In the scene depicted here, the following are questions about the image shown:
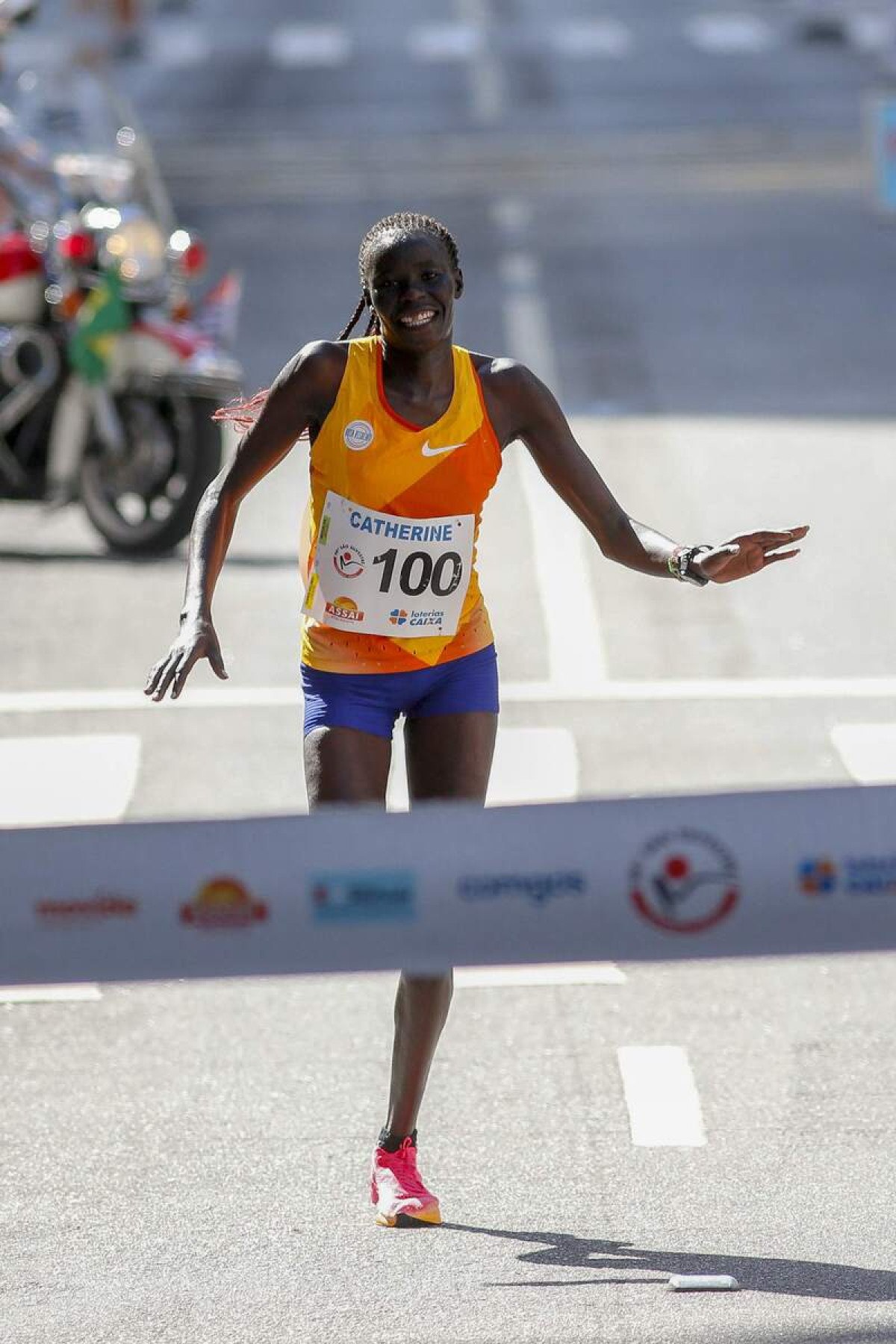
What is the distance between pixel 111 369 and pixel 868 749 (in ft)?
14.4

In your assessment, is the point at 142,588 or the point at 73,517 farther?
the point at 73,517

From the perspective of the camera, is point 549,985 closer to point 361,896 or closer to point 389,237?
point 389,237

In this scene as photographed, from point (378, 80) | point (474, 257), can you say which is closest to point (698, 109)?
point (378, 80)

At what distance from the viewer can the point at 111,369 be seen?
11844 millimetres

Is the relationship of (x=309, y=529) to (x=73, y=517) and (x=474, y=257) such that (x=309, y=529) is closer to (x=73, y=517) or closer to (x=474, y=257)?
(x=73, y=517)

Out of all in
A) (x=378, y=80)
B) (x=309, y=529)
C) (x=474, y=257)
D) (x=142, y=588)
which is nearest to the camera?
(x=309, y=529)

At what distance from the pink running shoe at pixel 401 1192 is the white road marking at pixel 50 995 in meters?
1.58

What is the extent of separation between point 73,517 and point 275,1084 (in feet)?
24.4

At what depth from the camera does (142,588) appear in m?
11.8

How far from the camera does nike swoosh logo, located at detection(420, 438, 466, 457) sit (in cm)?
532

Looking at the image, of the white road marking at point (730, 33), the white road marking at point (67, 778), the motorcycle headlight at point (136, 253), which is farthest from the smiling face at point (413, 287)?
the white road marking at point (730, 33)

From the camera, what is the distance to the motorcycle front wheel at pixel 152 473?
11.8 meters

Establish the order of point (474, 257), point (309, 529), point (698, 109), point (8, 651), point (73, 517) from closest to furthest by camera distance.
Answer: point (309, 529) → point (8, 651) → point (73, 517) → point (474, 257) → point (698, 109)

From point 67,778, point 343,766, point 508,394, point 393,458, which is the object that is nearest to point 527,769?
point 67,778
